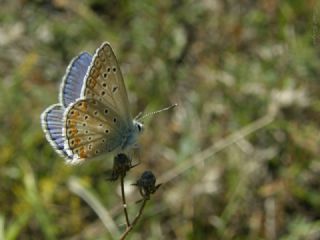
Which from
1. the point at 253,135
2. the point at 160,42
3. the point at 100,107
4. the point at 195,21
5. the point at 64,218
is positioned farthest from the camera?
the point at 195,21

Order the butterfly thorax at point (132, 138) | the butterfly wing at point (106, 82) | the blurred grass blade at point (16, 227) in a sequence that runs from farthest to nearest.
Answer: the blurred grass blade at point (16, 227)
the butterfly thorax at point (132, 138)
the butterfly wing at point (106, 82)

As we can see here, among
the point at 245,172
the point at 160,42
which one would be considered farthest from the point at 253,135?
the point at 160,42

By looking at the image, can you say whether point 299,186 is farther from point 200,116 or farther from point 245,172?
point 200,116

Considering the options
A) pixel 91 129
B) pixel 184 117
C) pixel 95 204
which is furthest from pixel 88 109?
pixel 184 117

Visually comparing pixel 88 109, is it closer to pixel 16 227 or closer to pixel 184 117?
pixel 16 227

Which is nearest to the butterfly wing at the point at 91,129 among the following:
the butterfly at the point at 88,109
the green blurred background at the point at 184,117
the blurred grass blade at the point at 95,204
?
the butterfly at the point at 88,109

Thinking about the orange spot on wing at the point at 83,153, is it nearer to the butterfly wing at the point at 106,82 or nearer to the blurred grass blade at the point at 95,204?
the butterfly wing at the point at 106,82
